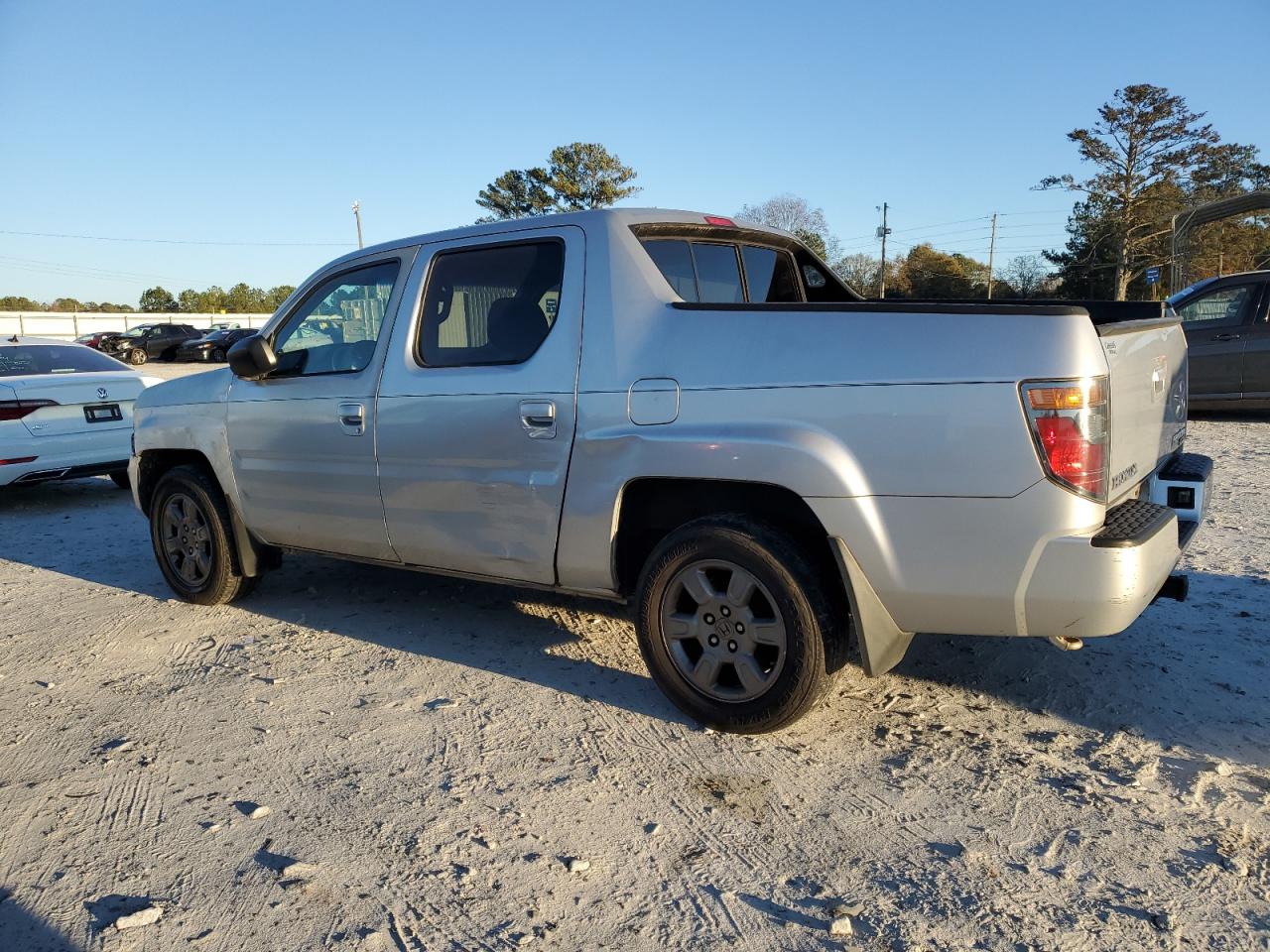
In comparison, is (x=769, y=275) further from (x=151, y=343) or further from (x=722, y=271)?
(x=151, y=343)

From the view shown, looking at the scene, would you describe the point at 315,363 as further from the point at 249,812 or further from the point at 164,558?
the point at 249,812

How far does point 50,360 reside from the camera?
874 centimetres

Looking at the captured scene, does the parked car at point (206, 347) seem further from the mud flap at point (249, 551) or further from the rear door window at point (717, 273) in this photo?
the rear door window at point (717, 273)

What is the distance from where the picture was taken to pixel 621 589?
3.71m

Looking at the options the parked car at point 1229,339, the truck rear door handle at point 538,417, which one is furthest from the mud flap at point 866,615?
the parked car at point 1229,339

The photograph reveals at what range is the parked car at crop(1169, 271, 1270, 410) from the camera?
10.6 m

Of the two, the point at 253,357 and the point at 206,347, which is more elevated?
the point at 253,357

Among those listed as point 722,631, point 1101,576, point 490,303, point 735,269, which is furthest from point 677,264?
point 1101,576

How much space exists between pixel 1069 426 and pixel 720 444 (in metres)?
1.08

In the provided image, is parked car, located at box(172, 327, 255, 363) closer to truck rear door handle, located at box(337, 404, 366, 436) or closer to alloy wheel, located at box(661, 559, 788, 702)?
truck rear door handle, located at box(337, 404, 366, 436)

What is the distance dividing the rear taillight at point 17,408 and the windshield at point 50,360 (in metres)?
0.56

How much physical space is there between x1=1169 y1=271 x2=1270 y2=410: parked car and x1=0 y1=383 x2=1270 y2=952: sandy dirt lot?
7286 mm

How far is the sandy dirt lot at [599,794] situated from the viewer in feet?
7.88

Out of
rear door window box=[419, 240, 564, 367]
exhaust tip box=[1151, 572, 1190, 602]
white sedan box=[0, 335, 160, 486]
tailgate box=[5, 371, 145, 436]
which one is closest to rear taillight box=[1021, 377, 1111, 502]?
exhaust tip box=[1151, 572, 1190, 602]
